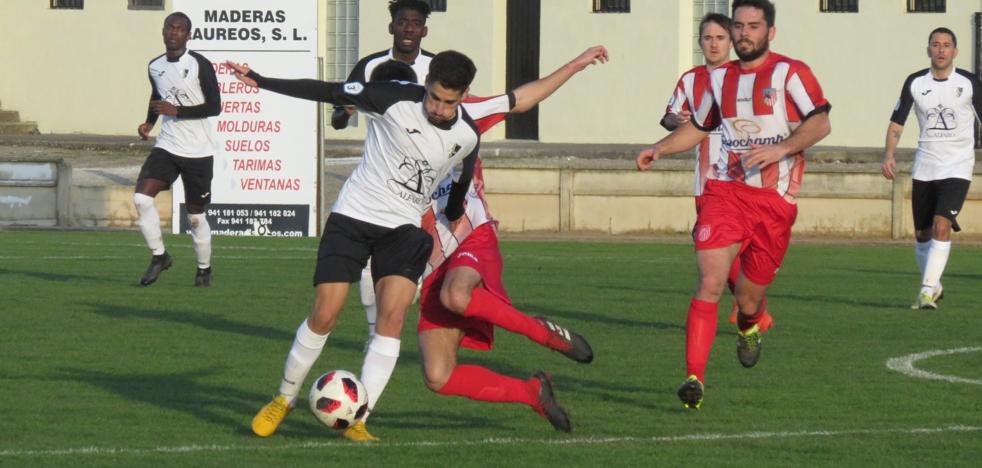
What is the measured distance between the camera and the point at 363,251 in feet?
28.2

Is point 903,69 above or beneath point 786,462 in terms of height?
above

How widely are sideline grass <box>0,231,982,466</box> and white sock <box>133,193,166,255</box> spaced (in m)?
0.41

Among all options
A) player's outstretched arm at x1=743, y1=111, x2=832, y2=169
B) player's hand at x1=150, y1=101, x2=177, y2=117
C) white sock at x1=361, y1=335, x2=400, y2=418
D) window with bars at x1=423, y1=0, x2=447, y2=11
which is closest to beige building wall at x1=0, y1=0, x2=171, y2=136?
window with bars at x1=423, y1=0, x2=447, y2=11

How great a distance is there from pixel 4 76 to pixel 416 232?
114ft

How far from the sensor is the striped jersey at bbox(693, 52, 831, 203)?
9922mm

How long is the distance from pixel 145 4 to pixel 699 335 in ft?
108

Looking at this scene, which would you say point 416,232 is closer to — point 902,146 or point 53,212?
point 53,212

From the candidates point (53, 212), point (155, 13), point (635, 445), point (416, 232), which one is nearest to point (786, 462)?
point (635, 445)

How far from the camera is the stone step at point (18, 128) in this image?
4012 centimetres

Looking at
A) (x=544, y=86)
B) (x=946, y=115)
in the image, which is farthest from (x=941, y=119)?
(x=544, y=86)

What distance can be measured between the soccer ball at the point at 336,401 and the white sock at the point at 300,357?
0.60 feet

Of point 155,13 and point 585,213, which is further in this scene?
point 155,13

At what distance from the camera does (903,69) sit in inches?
1483

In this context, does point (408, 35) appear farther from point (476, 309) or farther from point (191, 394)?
point (476, 309)
